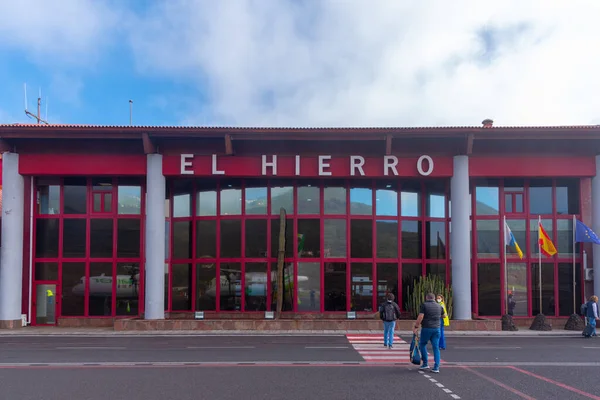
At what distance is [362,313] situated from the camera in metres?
25.1

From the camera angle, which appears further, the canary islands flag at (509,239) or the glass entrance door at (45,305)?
the glass entrance door at (45,305)

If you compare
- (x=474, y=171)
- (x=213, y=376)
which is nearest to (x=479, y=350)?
(x=213, y=376)

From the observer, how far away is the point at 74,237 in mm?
25078

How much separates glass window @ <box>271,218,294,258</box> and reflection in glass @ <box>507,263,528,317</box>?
9.59 meters

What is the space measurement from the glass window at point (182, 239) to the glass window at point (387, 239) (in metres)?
8.50

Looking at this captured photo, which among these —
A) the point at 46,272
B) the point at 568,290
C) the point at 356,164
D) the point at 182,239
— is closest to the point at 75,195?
the point at 46,272

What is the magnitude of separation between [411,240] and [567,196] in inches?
281

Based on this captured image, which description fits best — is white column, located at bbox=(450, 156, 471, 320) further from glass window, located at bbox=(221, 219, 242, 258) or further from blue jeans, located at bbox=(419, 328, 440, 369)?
blue jeans, located at bbox=(419, 328, 440, 369)

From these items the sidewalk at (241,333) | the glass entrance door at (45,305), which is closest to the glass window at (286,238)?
the sidewalk at (241,333)

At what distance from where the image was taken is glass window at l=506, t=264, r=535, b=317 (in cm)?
2458

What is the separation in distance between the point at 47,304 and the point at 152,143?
8.50 m

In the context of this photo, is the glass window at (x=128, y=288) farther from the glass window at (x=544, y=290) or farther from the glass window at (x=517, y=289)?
the glass window at (x=544, y=290)

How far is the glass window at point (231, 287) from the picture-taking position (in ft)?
83.1

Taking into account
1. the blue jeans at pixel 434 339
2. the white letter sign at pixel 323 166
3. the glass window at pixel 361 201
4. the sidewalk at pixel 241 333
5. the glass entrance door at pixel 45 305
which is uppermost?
the white letter sign at pixel 323 166
